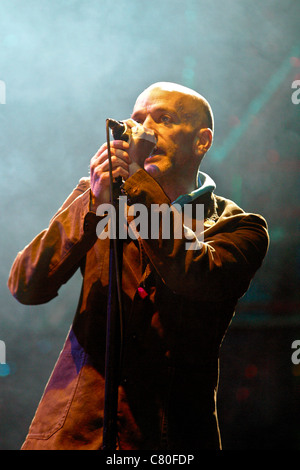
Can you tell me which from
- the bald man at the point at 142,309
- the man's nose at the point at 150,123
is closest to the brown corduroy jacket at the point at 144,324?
the bald man at the point at 142,309

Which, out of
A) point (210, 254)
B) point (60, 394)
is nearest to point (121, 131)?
point (210, 254)

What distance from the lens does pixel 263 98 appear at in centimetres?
221

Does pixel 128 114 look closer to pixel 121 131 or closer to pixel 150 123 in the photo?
pixel 150 123

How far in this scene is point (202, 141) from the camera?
1.66m

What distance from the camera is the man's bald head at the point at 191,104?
160 centimetres

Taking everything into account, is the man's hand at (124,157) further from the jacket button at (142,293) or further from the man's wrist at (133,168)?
the jacket button at (142,293)

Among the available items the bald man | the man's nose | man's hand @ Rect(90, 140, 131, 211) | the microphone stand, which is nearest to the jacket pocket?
the bald man

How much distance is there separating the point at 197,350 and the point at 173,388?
0.42 ft

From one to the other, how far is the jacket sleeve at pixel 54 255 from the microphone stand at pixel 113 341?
0.82 ft

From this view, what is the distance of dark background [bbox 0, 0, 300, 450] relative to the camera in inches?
80.8

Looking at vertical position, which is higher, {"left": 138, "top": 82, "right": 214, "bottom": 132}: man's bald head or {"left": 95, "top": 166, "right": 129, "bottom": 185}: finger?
{"left": 138, "top": 82, "right": 214, "bottom": 132}: man's bald head

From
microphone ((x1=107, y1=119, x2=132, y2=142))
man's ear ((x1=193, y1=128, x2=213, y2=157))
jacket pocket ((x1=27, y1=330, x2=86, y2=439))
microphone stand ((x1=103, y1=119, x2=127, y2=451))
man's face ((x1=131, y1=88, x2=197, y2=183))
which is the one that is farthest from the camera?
man's ear ((x1=193, y1=128, x2=213, y2=157))

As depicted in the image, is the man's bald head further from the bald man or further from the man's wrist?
the man's wrist
